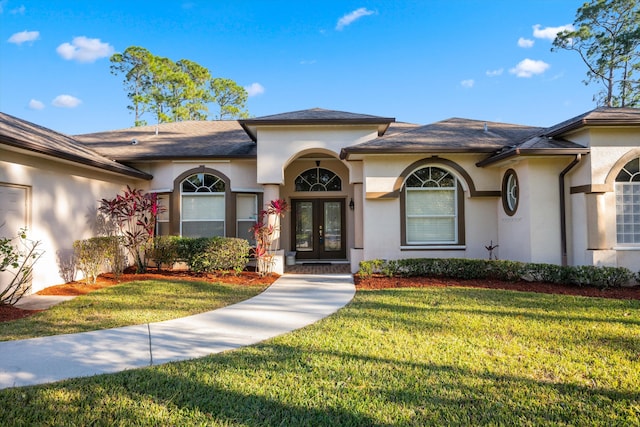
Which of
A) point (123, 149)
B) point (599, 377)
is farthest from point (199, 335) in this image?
point (123, 149)

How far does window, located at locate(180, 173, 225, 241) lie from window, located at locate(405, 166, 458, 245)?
6281 millimetres

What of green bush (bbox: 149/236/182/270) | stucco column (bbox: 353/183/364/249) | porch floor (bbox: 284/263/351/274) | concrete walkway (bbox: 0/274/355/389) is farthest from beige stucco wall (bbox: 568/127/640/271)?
green bush (bbox: 149/236/182/270)

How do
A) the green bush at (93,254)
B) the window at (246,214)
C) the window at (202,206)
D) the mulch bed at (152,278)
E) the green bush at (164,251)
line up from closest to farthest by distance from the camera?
the mulch bed at (152,278) → the green bush at (93,254) → the green bush at (164,251) → the window at (202,206) → the window at (246,214)

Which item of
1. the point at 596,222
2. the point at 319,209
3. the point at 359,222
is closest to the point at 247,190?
the point at 319,209

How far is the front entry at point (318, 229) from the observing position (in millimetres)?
15078

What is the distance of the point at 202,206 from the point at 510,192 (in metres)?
9.82

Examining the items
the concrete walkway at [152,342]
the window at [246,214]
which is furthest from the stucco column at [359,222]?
the concrete walkway at [152,342]

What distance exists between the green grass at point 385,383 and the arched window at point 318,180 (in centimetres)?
961

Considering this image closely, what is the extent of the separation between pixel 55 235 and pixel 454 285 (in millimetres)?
10037

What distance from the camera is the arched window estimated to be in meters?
15.0

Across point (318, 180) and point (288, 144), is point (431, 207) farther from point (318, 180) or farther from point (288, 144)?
point (318, 180)

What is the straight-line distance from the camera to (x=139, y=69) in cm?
3469

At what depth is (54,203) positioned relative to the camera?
934cm

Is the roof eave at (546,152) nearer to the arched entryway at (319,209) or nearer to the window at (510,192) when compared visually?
A: the window at (510,192)
